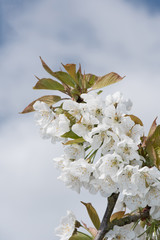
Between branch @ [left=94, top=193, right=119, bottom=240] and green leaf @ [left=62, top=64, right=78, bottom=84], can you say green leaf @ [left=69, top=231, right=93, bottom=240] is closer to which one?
branch @ [left=94, top=193, right=119, bottom=240]

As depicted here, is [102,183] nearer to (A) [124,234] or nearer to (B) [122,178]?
(B) [122,178]

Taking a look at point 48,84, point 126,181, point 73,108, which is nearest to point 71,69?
point 48,84

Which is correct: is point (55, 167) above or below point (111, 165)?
above

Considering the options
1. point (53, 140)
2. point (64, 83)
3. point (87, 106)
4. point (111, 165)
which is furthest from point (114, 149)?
point (64, 83)

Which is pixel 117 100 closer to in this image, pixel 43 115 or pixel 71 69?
pixel 71 69

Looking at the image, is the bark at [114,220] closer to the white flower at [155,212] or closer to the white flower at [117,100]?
the white flower at [155,212]

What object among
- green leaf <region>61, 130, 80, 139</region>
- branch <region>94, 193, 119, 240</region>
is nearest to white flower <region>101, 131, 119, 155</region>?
green leaf <region>61, 130, 80, 139</region>

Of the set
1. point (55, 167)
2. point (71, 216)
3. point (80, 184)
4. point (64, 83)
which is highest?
point (64, 83)

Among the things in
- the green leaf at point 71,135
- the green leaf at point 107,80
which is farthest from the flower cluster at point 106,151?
the green leaf at point 107,80
